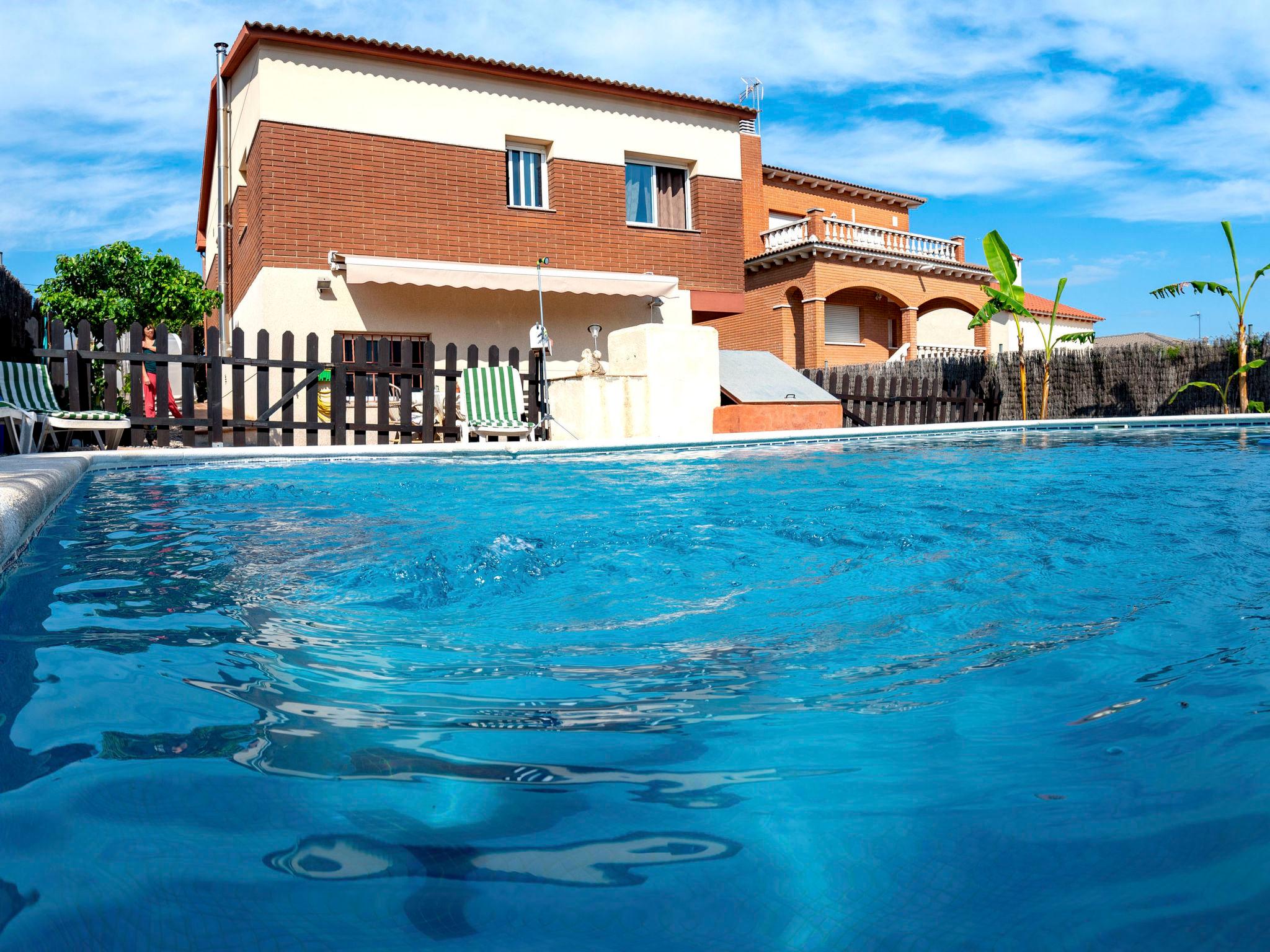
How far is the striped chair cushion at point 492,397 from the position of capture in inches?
504

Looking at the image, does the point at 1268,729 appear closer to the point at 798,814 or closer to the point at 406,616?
the point at 798,814

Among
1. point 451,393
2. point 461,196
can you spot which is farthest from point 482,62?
point 451,393

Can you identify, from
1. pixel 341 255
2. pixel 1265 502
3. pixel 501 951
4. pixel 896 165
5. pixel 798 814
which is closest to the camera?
pixel 501 951

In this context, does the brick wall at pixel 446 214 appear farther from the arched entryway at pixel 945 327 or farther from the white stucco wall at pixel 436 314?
the arched entryway at pixel 945 327

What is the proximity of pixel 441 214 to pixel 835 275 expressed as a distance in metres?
13.2

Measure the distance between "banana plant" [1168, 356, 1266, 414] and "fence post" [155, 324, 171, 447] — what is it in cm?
1811

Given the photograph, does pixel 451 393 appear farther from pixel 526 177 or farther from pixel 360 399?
pixel 526 177

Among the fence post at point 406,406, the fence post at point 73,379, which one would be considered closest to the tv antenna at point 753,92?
the fence post at point 406,406

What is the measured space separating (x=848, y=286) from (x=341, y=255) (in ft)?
52.9

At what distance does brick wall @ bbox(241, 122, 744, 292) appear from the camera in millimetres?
15289

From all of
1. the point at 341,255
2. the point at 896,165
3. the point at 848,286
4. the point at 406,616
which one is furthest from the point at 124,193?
the point at 406,616

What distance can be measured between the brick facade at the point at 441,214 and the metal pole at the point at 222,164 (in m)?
0.31

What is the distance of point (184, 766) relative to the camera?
60.2 inches

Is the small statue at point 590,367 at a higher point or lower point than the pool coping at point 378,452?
higher
